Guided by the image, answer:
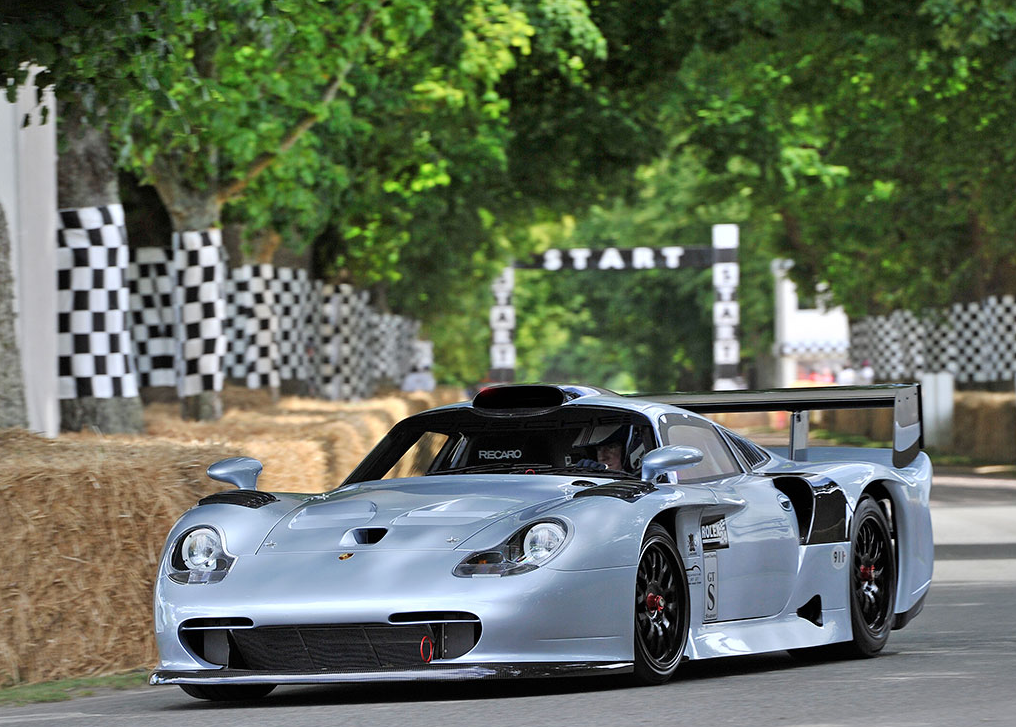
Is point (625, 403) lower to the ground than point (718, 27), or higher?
lower

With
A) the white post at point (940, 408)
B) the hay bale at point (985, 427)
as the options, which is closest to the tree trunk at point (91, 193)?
the hay bale at point (985, 427)

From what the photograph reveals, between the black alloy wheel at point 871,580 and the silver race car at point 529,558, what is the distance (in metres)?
0.01

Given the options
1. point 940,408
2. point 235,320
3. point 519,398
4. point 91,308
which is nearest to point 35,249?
point 91,308

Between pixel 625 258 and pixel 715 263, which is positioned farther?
pixel 625 258

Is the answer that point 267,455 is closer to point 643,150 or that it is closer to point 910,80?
point 910,80

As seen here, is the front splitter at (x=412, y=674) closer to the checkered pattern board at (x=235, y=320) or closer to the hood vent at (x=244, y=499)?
the hood vent at (x=244, y=499)

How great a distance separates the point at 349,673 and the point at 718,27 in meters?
24.0

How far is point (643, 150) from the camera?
3331cm

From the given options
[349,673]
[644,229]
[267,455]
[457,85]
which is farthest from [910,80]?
[644,229]

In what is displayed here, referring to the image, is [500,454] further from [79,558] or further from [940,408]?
[940,408]

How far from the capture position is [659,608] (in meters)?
7.08

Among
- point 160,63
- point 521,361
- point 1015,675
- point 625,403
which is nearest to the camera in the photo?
point 1015,675

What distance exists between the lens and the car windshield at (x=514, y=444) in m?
7.73

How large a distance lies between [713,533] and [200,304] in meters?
13.0
